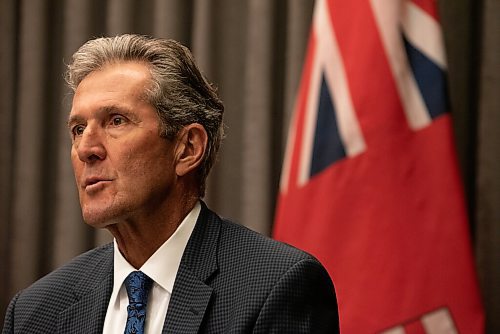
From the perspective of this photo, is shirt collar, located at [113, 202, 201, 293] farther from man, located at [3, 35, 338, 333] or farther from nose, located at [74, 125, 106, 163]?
nose, located at [74, 125, 106, 163]

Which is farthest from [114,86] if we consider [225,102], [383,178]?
[225,102]

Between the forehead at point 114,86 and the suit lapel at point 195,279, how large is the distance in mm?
296

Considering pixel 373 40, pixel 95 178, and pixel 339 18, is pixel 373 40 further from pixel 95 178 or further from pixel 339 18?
pixel 95 178

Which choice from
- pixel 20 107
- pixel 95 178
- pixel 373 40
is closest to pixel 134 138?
pixel 95 178

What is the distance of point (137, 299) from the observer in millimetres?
1684

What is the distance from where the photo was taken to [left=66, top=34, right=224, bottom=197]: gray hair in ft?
5.64

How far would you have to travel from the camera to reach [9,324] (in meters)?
1.83

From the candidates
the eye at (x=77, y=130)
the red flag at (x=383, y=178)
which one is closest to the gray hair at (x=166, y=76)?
the eye at (x=77, y=130)

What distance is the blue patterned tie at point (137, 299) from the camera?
5.42 feet

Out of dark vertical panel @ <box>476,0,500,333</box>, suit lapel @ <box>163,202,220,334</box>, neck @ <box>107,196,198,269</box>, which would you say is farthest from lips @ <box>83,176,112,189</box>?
dark vertical panel @ <box>476,0,500,333</box>

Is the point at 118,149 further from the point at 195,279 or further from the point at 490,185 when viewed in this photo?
the point at 490,185

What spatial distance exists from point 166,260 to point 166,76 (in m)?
0.37

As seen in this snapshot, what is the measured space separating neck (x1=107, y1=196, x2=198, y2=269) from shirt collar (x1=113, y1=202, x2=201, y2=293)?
0.01 m

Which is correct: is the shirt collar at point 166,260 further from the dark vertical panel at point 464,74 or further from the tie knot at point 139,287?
the dark vertical panel at point 464,74
